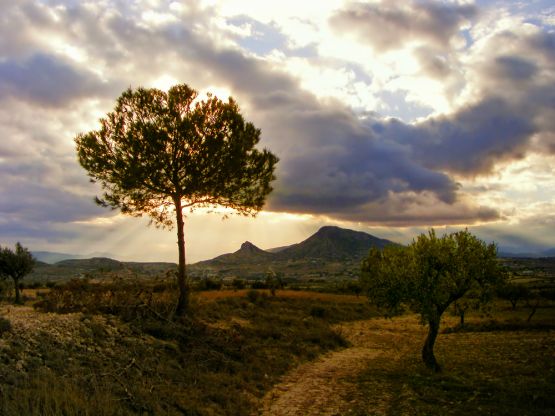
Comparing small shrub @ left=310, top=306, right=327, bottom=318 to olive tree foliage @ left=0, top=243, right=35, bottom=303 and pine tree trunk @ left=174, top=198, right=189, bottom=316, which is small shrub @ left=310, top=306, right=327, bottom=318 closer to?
pine tree trunk @ left=174, top=198, right=189, bottom=316

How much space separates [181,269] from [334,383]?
38.9 feet

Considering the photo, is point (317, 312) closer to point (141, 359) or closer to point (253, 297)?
point (253, 297)

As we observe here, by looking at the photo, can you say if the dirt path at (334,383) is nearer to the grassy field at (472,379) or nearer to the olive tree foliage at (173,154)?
the grassy field at (472,379)

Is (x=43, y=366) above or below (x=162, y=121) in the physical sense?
below

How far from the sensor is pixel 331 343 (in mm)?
29625

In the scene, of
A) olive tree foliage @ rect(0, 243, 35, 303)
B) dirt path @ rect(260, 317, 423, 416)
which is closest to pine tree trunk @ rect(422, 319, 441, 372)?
dirt path @ rect(260, 317, 423, 416)

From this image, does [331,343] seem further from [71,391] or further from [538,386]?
[71,391]

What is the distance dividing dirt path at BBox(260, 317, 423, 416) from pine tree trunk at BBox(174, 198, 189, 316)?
8269 mm

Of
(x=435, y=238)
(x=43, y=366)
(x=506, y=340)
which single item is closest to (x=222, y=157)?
(x=435, y=238)

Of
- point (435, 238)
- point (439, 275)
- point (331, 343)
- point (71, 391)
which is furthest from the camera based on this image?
point (331, 343)

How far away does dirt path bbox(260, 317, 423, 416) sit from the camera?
1543 cm

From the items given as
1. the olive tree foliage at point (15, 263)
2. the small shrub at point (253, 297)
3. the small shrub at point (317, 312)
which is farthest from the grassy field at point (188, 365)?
the olive tree foliage at point (15, 263)

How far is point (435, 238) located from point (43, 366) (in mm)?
18673

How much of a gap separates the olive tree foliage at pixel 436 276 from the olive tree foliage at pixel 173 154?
11.7 metres
